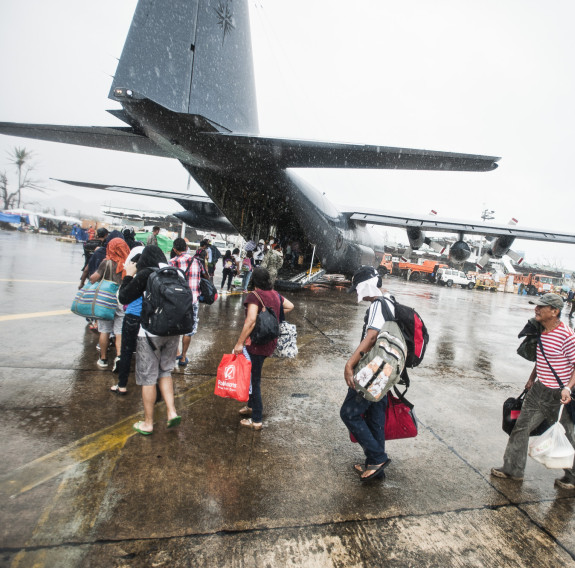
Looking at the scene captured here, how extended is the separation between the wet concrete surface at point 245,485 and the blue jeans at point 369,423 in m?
0.24

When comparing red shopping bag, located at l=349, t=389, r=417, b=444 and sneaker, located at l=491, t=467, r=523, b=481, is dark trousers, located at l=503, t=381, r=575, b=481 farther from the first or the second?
red shopping bag, located at l=349, t=389, r=417, b=444

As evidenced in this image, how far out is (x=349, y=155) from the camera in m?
6.91

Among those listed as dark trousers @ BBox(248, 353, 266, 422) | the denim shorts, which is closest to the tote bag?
the denim shorts

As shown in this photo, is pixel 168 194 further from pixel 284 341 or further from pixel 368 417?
pixel 368 417

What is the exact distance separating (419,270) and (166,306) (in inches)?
1492

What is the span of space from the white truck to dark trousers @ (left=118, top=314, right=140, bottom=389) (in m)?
33.2

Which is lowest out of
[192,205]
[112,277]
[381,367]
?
[381,367]

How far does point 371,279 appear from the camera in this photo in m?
3.16

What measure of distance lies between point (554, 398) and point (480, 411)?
1655 millimetres

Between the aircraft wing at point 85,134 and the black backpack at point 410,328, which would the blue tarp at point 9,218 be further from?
the black backpack at point 410,328

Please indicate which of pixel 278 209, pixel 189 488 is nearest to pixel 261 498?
pixel 189 488

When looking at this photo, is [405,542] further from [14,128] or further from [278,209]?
[278,209]

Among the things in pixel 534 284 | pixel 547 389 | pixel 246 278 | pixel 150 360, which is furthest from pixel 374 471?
pixel 534 284

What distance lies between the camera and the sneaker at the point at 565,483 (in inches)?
123
